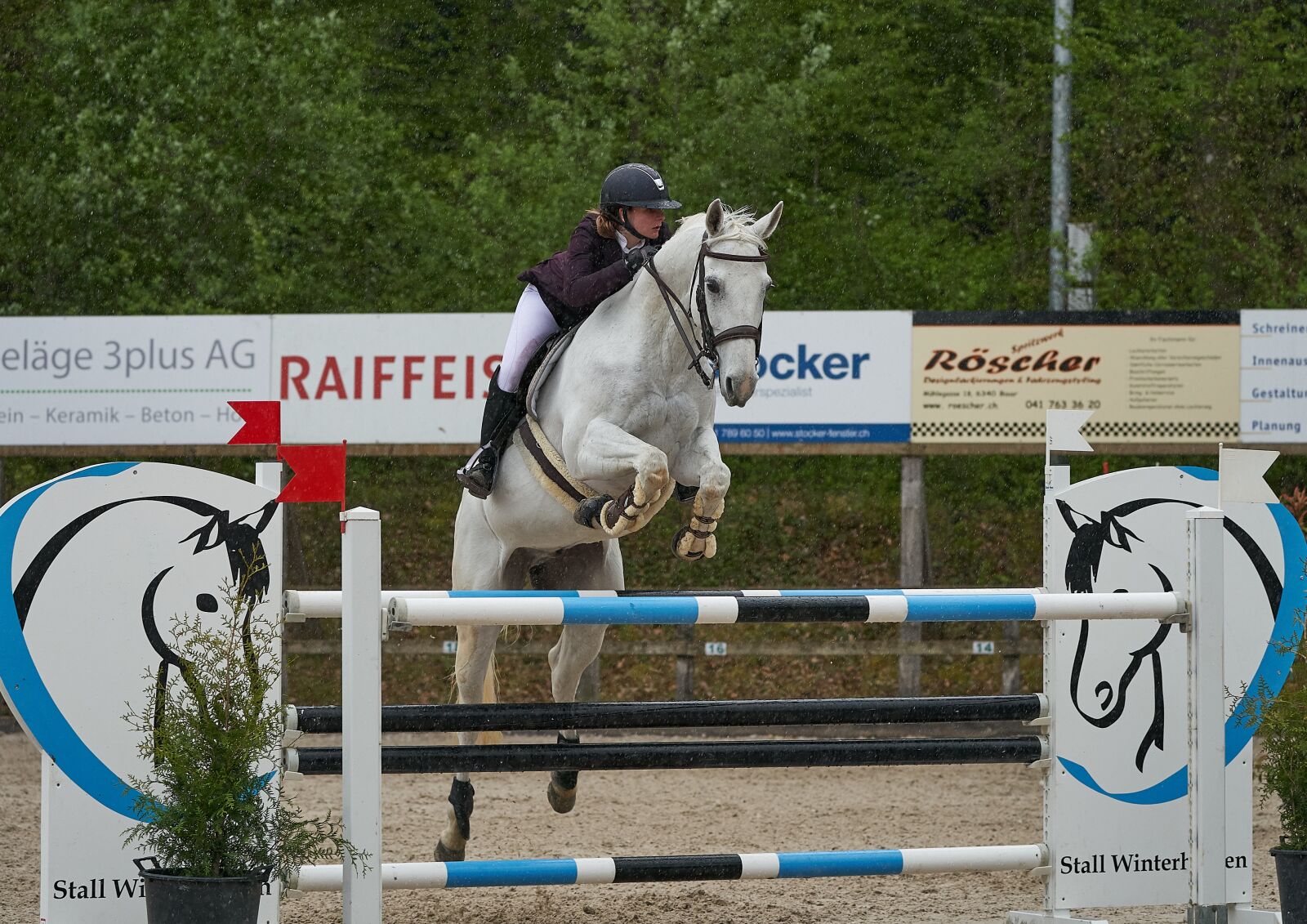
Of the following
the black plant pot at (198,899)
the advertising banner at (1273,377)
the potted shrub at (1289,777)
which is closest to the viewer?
the black plant pot at (198,899)

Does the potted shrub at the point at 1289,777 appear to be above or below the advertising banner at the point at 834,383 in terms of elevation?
below

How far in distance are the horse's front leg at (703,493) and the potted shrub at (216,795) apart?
3.63 feet

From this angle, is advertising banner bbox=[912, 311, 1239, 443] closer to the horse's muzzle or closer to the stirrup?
the stirrup

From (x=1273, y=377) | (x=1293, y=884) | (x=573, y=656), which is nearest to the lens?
(x=1293, y=884)

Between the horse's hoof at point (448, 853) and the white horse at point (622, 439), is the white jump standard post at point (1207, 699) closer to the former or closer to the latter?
the white horse at point (622, 439)

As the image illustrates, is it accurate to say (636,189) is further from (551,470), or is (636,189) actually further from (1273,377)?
(1273,377)

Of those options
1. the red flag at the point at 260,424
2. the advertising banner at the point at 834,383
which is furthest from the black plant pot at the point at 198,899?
the advertising banner at the point at 834,383

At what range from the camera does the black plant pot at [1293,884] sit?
3488 millimetres

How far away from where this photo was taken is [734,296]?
3.81 metres

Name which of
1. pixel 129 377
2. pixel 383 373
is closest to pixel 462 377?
pixel 383 373

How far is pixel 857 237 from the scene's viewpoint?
1297cm

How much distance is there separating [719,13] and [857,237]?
2.18 meters

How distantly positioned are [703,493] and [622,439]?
10.1 inches

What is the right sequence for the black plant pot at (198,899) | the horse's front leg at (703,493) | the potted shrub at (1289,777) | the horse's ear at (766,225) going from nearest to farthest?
1. the black plant pot at (198,899)
2. the potted shrub at (1289,777)
3. the horse's front leg at (703,493)
4. the horse's ear at (766,225)
